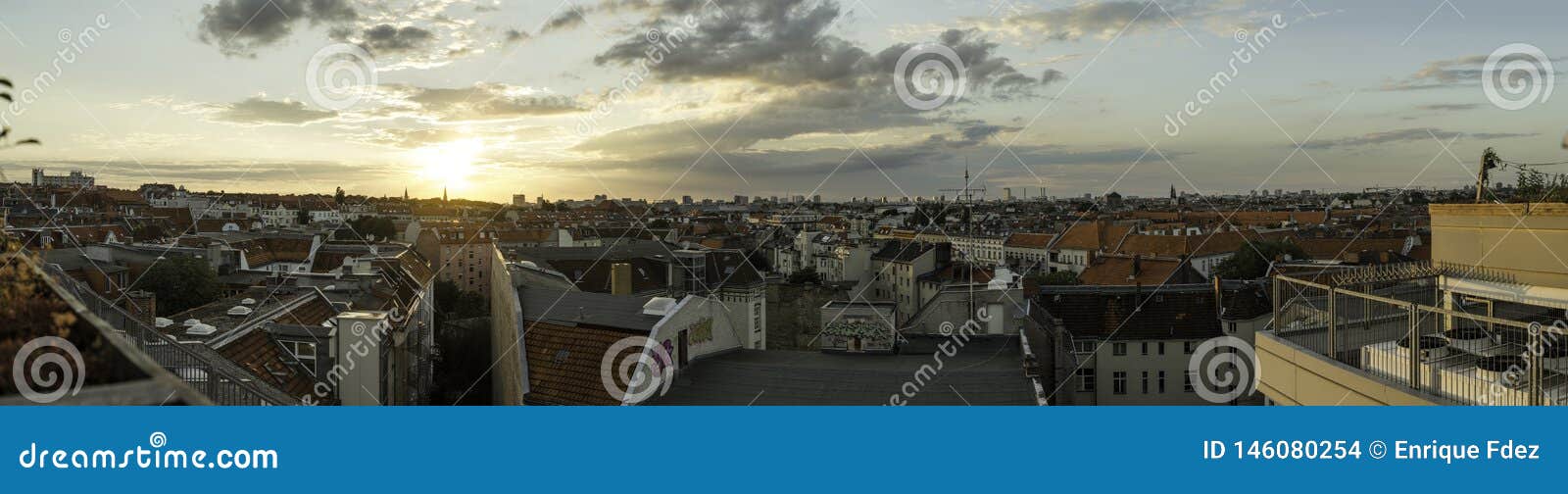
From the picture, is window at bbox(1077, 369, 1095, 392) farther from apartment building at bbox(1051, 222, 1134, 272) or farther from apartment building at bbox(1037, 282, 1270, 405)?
apartment building at bbox(1051, 222, 1134, 272)

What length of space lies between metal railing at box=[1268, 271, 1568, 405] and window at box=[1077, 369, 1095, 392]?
8005 millimetres

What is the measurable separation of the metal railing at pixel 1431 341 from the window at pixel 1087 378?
26.3ft

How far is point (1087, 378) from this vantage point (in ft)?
46.7

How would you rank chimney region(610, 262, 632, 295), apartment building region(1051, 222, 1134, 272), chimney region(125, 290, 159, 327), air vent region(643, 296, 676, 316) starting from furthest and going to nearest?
1. apartment building region(1051, 222, 1134, 272)
2. chimney region(610, 262, 632, 295)
3. chimney region(125, 290, 159, 327)
4. air vent region(643, 296, 676, 316)

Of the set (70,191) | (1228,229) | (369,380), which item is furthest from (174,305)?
(1228,229)

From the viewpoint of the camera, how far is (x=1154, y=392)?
14250 millimetres

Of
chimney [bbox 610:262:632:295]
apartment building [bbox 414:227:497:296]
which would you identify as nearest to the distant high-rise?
apartment building [bbox 414:227:497:296]

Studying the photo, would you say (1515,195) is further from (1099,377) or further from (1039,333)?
(1099,377)

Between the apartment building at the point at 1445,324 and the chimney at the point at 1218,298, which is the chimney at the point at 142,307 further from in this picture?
the chimney at the point at 1218,298

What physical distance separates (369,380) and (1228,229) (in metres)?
41.3

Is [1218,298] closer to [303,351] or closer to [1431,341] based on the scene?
[1431,341]

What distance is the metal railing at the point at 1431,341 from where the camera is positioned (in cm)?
404

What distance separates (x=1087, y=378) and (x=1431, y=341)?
393 inches

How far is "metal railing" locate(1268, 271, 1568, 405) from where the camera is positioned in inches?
159
